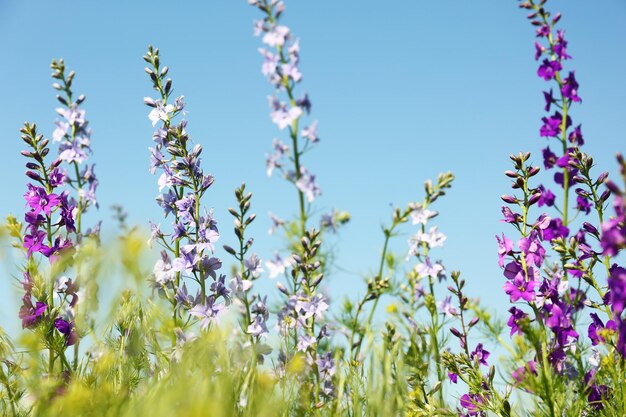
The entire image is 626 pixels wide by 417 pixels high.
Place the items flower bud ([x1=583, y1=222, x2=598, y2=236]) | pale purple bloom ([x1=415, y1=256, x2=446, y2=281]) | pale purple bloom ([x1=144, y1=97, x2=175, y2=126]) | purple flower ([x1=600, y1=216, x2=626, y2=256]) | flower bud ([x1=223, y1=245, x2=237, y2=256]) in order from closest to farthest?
purple flower ([x1=600, y1=216, x2=626, y2=256]) → flower bud ([x1=223, y1=245, x2=237, y2=256]) → flower bud ([x1=583, y1=222, x2=598, y2=236]) → pale purple bloom ([x1=144, y1=97, x2=175, y2=126]) → pale purple bloom ([x1=415, y1=256, x2=446, y2=281])

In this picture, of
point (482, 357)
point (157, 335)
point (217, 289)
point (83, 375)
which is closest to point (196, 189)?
point (217, 289)

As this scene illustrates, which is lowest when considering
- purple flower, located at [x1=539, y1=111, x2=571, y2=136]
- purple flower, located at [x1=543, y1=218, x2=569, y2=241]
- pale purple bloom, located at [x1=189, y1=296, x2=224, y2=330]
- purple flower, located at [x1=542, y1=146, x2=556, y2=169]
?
pale purple bloom, located at [x1=189, y1=296, x2=224, y2=330]

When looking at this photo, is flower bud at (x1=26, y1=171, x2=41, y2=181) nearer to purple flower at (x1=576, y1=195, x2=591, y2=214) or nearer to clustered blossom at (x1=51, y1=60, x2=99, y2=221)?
clustered blossom at (x1=51, y1=60, x2=99, y2=221)

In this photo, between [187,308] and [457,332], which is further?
[457,332]

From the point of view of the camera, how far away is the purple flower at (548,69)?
14.8 feet

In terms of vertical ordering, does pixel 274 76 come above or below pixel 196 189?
above

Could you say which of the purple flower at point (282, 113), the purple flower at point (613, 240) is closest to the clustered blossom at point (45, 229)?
the purple flower at point (282, 113)

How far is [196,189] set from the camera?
344cm

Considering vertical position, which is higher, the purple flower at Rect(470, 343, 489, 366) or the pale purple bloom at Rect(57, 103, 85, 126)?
the pale purple bloom at Rect(57, 103, 85, 126)

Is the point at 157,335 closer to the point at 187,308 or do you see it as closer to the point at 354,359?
the point at 187,308

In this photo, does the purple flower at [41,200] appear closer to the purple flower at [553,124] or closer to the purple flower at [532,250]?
the purple flower at [532,250]

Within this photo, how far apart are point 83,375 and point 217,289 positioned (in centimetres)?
79

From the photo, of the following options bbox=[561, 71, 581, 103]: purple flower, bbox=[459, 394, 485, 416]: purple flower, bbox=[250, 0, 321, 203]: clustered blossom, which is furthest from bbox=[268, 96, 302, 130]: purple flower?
bbox=[561, 71, 581, 103]: purple flower

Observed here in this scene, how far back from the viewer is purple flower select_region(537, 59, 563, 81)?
4.52 meters
